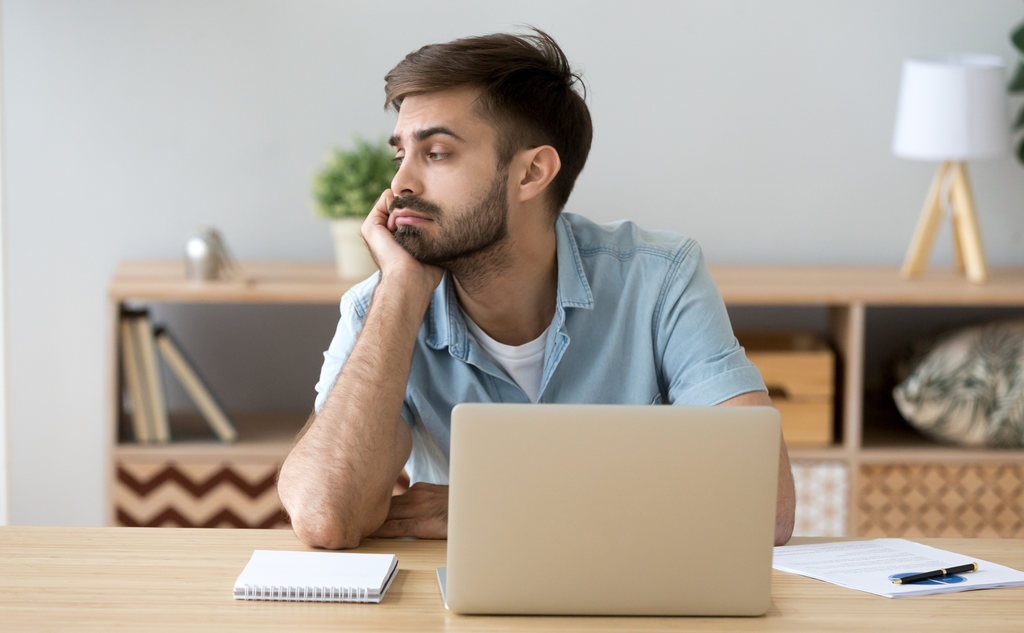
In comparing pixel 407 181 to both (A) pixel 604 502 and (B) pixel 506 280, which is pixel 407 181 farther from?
(A) pixel 604 502

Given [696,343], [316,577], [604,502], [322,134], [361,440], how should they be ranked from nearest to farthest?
[604,502], [316,577], [361,440], [696,343], [322,134]

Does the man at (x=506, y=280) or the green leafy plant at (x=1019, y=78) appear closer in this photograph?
the man at (x=506, y=280)

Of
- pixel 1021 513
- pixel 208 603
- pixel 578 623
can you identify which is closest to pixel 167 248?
pixel 208 603

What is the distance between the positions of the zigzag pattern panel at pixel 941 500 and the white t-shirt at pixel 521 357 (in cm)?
107

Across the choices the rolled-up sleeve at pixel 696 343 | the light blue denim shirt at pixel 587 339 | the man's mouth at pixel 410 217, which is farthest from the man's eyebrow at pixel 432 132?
the rolled-up sleeve at pixel 696 343

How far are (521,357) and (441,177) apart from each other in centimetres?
28

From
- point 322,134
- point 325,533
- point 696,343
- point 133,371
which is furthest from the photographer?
point 322,134

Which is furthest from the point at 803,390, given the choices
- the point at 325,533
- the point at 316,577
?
the point at 316,577

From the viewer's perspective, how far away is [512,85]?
56.3 inches

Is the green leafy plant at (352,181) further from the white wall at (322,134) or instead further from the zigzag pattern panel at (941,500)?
the zigzag pattern panel at (941,500)

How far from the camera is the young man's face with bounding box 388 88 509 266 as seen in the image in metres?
1.40

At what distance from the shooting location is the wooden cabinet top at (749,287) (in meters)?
2.10

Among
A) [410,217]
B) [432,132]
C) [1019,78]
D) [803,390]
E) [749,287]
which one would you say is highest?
[1019,78]

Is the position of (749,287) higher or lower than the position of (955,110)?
lower
